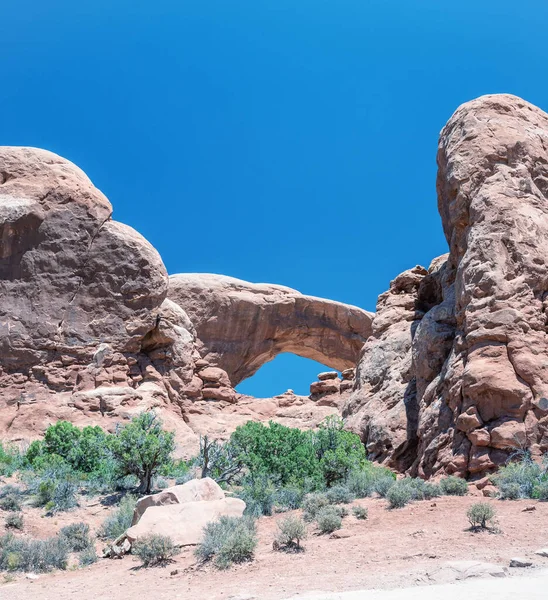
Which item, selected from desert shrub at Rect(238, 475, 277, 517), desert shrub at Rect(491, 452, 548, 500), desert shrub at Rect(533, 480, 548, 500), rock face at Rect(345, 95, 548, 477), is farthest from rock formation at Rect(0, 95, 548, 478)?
desert shrub at Rect(238, 475, 277, 517)

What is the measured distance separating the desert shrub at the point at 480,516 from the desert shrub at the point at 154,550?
379cm

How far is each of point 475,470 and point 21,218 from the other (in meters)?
15.3

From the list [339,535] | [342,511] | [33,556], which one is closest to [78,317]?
[33,556]

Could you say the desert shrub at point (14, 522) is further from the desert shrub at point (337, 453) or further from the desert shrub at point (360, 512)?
the desert shrub at point (337, 453)

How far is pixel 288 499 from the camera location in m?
11.5

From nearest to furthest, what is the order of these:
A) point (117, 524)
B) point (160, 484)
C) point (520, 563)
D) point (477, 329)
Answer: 1. point (520, 563)
2. point (117, 524)
3. point (477, 329)
4. point (160, 484)

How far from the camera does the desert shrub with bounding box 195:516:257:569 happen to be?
7.82 m

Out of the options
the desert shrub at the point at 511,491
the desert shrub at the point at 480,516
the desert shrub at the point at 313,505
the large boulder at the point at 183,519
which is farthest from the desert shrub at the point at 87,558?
the desert shrub at the point at 511,491

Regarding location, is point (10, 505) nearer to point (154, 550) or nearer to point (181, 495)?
point (181, 495)

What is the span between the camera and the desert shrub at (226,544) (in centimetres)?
782

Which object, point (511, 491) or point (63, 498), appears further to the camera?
point (63, 498)

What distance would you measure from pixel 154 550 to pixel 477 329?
7.31 meters

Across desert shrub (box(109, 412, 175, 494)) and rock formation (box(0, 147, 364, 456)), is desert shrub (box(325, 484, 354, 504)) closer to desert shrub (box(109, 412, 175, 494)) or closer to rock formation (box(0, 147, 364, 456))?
desert shrub (box(109, 412, 175, 494))

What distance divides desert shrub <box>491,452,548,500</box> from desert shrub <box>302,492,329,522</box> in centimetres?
269
